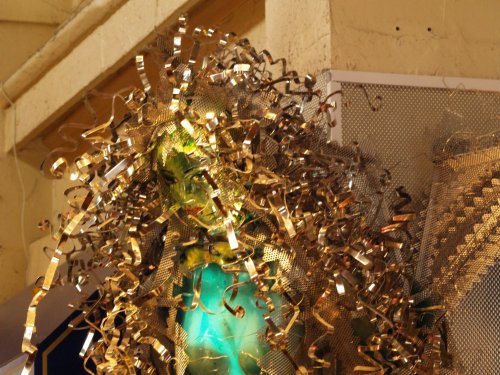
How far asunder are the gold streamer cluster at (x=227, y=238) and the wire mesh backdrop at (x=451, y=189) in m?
0.06

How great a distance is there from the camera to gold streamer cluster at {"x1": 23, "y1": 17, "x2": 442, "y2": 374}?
0.92 metres

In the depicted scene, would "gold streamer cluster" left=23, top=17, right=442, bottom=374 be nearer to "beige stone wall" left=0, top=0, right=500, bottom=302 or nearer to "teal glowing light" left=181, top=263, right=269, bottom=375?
"teal glowing light" left=181, top=263, right=269, bottom=375

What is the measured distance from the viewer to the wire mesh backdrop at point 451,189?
1.02 meters

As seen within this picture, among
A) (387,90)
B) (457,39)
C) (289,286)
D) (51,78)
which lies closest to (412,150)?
(387,90)

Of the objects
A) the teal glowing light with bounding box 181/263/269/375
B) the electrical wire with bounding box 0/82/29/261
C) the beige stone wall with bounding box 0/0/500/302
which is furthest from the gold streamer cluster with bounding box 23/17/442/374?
the electrical wire with bounding box 0/82/29/261

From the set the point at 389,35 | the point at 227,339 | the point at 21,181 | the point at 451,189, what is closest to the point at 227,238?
the point at 227,339

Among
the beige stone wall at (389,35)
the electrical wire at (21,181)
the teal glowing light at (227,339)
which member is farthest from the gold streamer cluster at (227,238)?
the electrical wire at (21,181)

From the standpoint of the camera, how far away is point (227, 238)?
0.91m

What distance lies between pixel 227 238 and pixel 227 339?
0.09 metres

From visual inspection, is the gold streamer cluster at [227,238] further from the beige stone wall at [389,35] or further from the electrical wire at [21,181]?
the electrical wire at [21,181]

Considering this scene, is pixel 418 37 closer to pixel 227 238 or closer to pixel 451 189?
pixel 451 189

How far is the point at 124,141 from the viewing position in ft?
3.13

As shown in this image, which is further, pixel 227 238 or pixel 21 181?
pixel 21 181

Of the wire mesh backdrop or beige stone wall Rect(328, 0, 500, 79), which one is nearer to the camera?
the wire mesh backdrop
